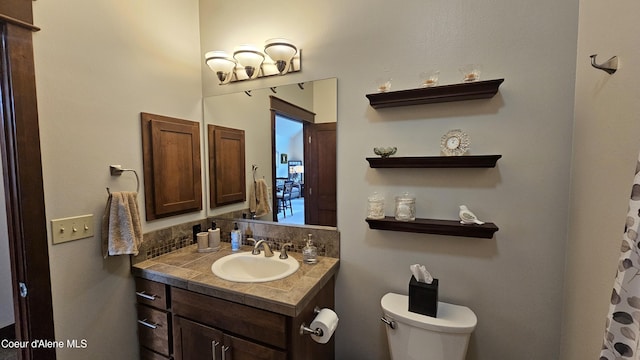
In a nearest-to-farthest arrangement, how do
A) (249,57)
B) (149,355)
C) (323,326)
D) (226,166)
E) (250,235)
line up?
1. (323,326)
2. (149,355)
3. (249,57)
4. (250,235)
5. (226,166)

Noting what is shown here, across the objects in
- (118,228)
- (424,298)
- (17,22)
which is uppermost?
(17,22)

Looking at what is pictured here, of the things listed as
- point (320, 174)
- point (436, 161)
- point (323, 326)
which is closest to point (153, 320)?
point (323, 326)

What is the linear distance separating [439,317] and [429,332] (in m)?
0.09

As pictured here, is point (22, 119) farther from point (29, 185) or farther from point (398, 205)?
point (398, 205)

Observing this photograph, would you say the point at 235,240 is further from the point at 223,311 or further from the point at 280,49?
the point at 280,49

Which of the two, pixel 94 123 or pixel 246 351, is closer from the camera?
pixel 246 351

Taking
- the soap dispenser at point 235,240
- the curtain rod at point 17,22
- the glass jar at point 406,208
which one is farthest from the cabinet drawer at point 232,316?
the curtain rod at point 17,22

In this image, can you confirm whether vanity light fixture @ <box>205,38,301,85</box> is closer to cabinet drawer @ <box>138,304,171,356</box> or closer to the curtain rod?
the curtain rod

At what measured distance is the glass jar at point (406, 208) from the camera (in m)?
1.41

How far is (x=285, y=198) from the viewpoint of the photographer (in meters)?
1.83

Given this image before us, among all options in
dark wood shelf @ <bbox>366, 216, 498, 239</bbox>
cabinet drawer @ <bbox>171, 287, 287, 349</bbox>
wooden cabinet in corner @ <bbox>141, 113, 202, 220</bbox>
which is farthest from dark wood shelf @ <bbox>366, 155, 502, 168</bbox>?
wooden cabinet in corner @ <bbox>141, 113, 202, 220</bbox>

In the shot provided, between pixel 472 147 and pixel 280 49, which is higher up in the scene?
pixel 280 49

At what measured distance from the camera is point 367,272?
5.19 feet

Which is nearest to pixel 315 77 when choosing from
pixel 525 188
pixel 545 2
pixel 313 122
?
pixel 313 122
